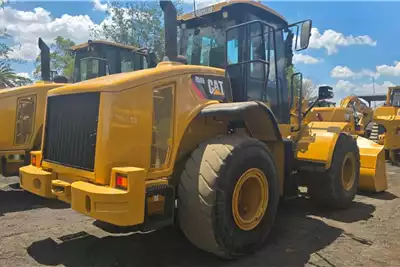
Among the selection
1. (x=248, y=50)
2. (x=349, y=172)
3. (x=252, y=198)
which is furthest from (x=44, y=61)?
(x=349, y=172)

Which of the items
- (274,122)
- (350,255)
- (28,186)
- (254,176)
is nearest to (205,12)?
(274,122)

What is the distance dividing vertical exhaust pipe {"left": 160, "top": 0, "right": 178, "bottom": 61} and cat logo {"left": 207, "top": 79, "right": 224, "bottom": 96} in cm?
54

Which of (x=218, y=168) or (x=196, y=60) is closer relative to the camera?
(x=218, y=168)

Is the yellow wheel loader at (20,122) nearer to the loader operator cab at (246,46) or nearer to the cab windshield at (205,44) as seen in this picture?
the cab windshield at (205,44)

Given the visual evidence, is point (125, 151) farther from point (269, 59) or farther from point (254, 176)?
point (269, 59)

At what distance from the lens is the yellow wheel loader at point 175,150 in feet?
11.9

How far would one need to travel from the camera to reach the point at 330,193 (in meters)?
5.94

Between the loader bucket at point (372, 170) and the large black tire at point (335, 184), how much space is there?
1045 millimetres

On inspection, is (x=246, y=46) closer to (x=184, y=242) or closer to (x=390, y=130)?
(x=184, y=242)

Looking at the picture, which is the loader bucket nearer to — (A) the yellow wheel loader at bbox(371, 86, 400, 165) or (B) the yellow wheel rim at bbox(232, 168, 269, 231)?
(B) the yellow wheel rim at bbox(232, 168, 269, 231)

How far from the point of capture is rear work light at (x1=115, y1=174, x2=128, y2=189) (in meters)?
3.41

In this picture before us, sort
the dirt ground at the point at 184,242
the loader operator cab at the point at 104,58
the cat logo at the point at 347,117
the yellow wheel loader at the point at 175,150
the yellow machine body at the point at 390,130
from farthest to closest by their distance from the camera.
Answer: the yellow machine body at the point at 390,130, the cat logo at the point at 347,117, the loader operator cab at the point at 104,58, the dirt ground at the point at 184,242, the yellow wheel loader at the point at 175,150

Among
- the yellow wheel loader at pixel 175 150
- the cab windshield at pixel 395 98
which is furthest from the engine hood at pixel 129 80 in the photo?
the cab windshield at pixel 395 98

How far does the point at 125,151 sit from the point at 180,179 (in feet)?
2.02
